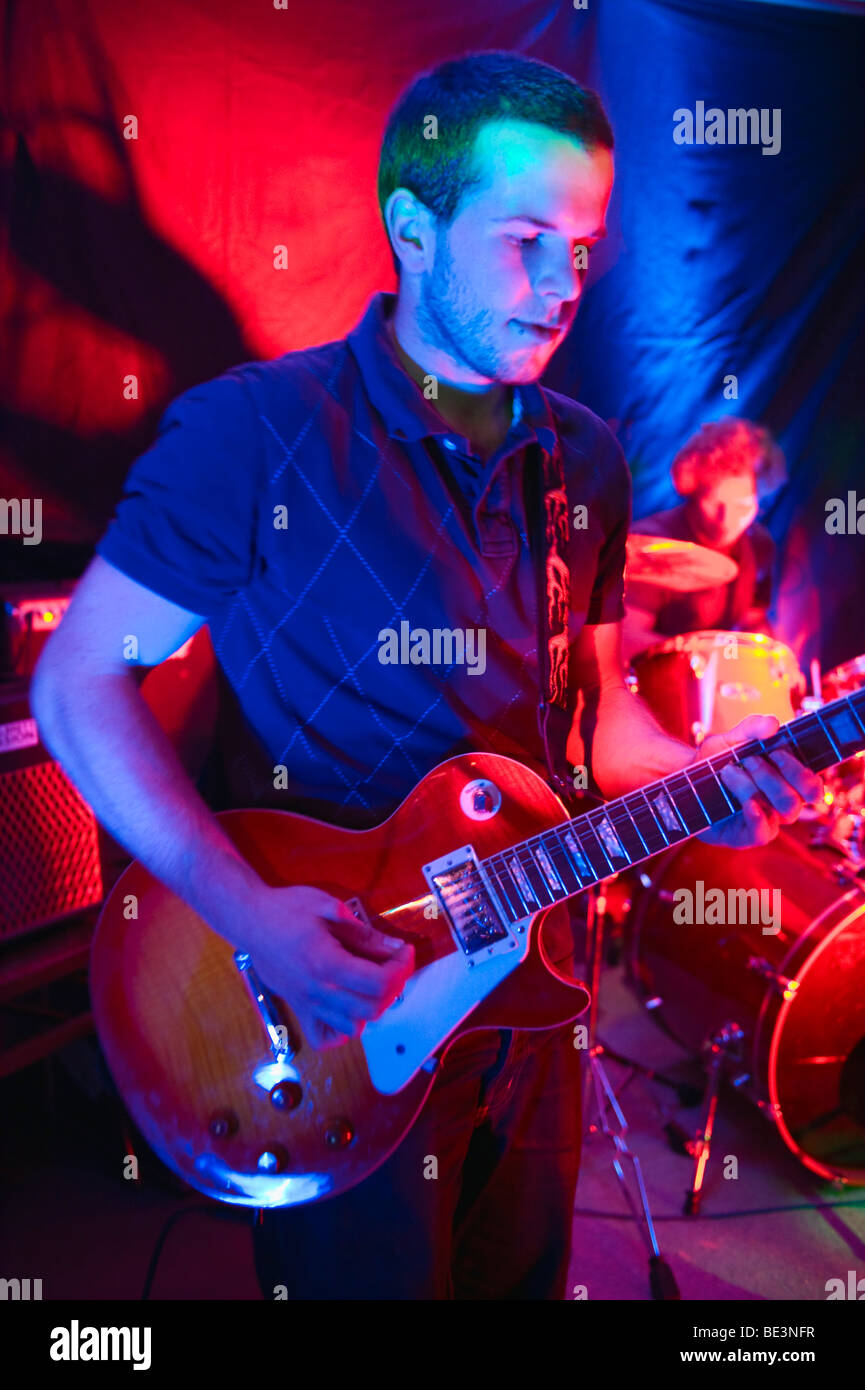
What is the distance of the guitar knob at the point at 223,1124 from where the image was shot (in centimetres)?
133

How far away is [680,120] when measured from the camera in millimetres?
2719

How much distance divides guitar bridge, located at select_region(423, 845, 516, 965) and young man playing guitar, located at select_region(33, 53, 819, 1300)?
11cm

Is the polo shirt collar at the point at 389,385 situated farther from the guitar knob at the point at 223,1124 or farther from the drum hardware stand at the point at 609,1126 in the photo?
the drum hardware stand at the point at 609,1126

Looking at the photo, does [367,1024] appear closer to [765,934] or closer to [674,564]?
[765,934]

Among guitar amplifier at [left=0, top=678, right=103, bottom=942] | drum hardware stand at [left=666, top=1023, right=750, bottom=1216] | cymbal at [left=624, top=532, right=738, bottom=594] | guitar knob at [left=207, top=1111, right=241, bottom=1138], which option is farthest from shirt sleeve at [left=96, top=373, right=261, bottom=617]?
drum hardware stand at [left=666, top=1023, right=750, bottom=1216]

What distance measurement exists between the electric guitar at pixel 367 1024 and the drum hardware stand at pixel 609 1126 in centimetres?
98

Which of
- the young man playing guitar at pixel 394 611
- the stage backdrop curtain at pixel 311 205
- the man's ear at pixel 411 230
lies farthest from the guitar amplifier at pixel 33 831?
the man's ear at pixel 411 230

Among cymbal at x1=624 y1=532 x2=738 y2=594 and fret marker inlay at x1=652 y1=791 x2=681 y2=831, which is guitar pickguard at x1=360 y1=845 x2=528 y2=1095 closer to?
fret marker inlay at x1=652 y1=791 x2=681 y2=831

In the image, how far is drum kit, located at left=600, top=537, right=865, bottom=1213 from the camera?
2.76m

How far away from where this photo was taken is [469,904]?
1.41m
